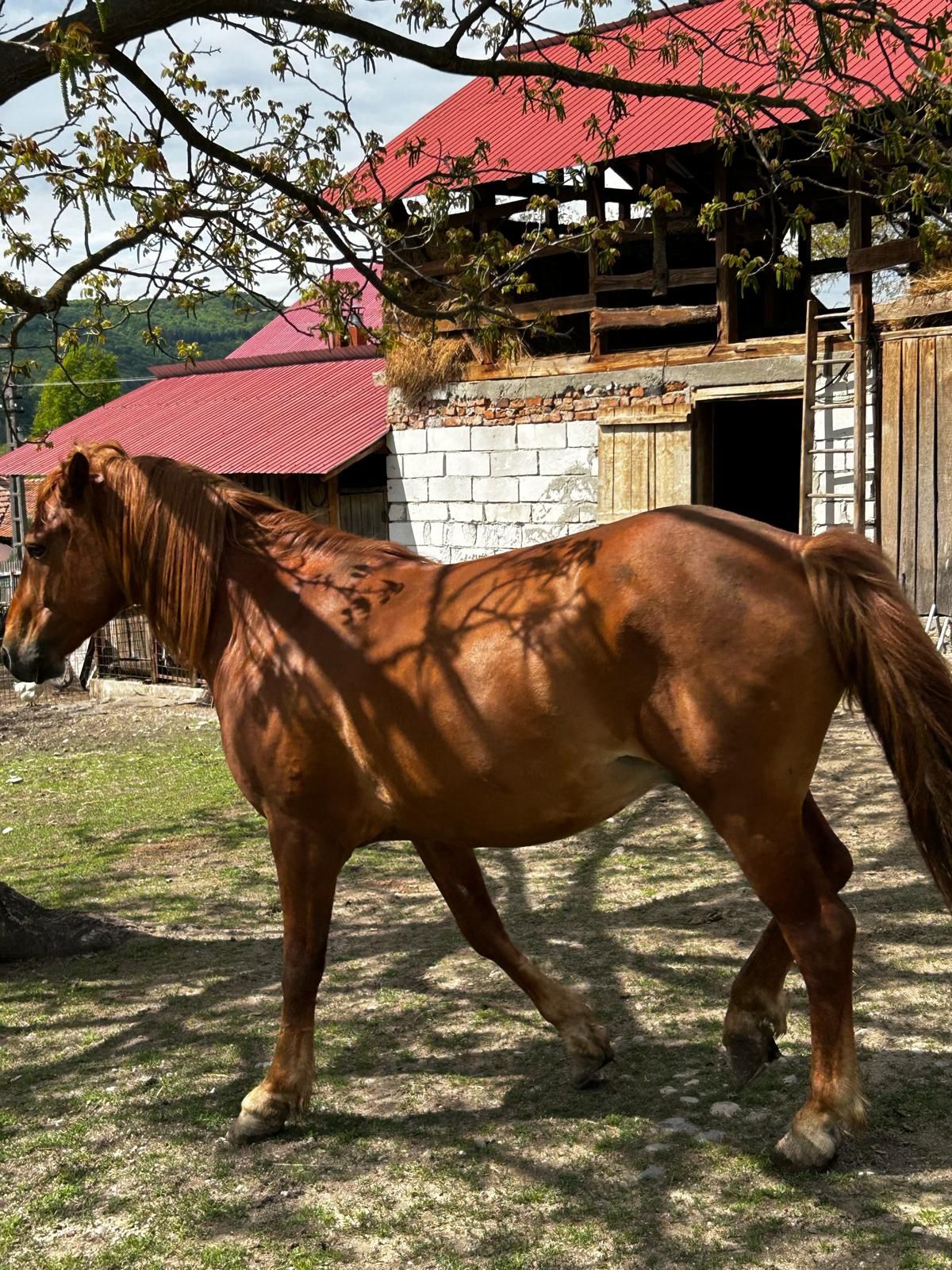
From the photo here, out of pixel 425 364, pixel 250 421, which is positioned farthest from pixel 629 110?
pixel 250 421

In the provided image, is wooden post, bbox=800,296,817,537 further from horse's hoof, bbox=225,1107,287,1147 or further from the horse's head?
horse's hoof, bbox=225,1107,287,1147

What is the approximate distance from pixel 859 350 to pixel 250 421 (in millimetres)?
11203

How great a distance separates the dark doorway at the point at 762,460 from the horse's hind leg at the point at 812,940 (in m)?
14.3

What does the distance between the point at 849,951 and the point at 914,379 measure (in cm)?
925

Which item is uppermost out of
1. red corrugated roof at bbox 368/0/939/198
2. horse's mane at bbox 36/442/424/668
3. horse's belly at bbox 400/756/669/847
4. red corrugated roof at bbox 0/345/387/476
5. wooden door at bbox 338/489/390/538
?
red corrugated roof at bbox 368/0/939/198

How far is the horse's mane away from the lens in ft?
12.7

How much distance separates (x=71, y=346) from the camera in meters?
5.75

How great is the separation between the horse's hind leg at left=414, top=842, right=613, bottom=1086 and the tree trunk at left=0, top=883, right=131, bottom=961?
2228 mm

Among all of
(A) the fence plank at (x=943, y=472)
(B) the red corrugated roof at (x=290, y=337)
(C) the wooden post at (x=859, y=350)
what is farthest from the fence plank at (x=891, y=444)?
(B) the red corrugated roof at (x=290, y=337)

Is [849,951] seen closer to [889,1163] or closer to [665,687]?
[889,1163]

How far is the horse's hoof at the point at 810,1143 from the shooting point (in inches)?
117

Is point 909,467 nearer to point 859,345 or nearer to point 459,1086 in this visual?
point 859,345

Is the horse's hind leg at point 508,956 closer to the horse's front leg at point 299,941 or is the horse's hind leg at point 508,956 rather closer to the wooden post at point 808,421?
the horse's front leg at point 299,941

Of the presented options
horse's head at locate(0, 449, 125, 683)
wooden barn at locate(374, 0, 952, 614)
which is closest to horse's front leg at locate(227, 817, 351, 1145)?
horse's head at locate(0, 449, 125, 683)
